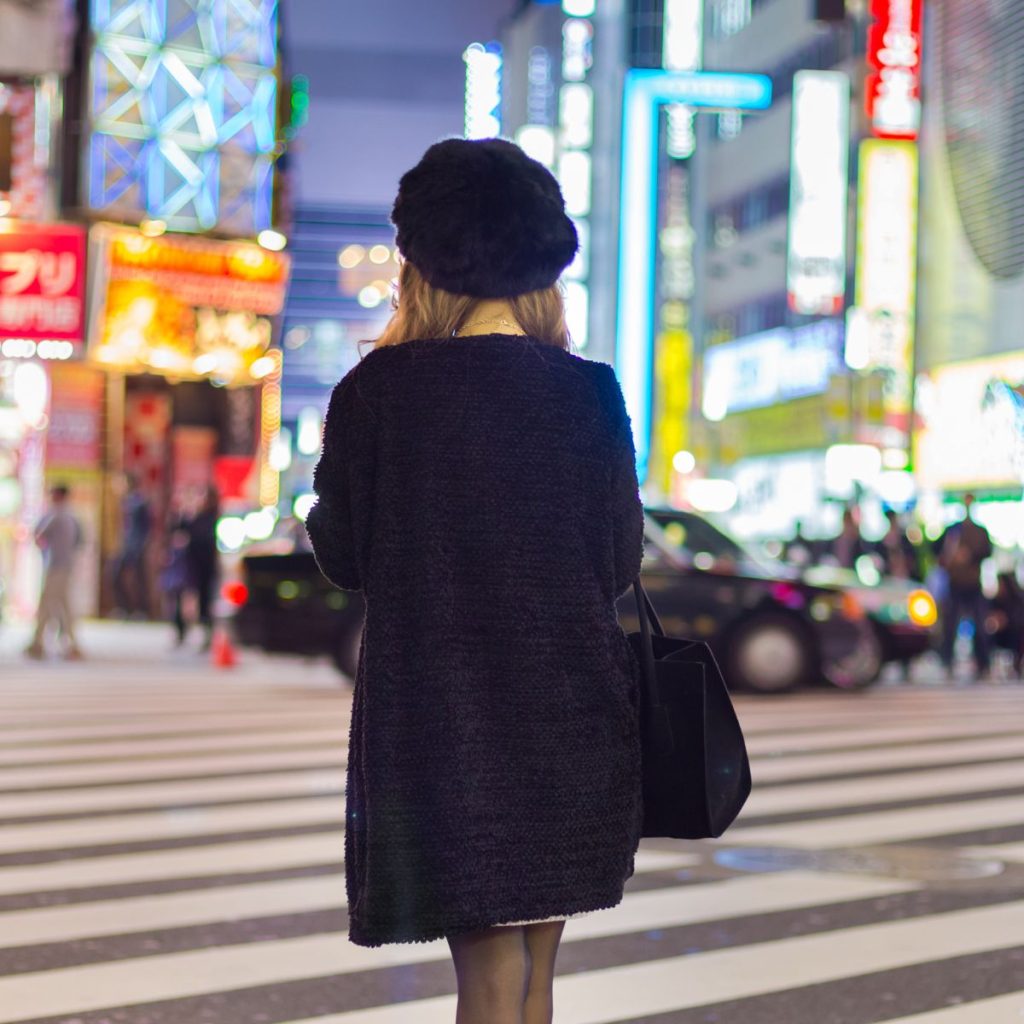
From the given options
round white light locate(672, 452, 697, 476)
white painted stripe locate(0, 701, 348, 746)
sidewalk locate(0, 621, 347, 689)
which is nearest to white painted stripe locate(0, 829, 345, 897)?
white painted stripe locate(0, 701, 348, 746)

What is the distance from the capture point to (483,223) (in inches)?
113

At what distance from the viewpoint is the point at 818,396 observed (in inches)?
1720

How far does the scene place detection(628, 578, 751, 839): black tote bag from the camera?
9.52ft

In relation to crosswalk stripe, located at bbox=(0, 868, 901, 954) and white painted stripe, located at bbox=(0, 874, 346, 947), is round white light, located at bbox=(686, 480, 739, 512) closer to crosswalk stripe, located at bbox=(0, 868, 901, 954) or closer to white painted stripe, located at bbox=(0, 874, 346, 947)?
crosswalk stripe, located at bbox=(0, 868, 901, 954)

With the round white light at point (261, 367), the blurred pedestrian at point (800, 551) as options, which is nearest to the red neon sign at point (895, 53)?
the round white light at point (261, 367)

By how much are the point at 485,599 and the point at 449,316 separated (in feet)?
1.45

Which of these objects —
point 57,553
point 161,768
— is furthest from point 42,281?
point 161,768

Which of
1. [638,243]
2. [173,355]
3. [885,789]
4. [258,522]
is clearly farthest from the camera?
[638,243]

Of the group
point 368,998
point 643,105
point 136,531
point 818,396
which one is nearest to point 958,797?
point 368,998

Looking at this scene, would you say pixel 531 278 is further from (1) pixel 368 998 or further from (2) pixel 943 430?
(2) pixel 943 430

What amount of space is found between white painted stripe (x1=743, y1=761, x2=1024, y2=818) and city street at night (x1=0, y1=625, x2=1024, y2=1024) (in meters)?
0.03

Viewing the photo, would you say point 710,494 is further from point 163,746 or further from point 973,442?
point 163,746

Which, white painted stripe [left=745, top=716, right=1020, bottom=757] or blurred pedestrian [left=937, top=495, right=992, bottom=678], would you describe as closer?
white painted stripe [left=745, top=716, right=1020, bottom=757]

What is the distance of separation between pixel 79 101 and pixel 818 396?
71.3ft
